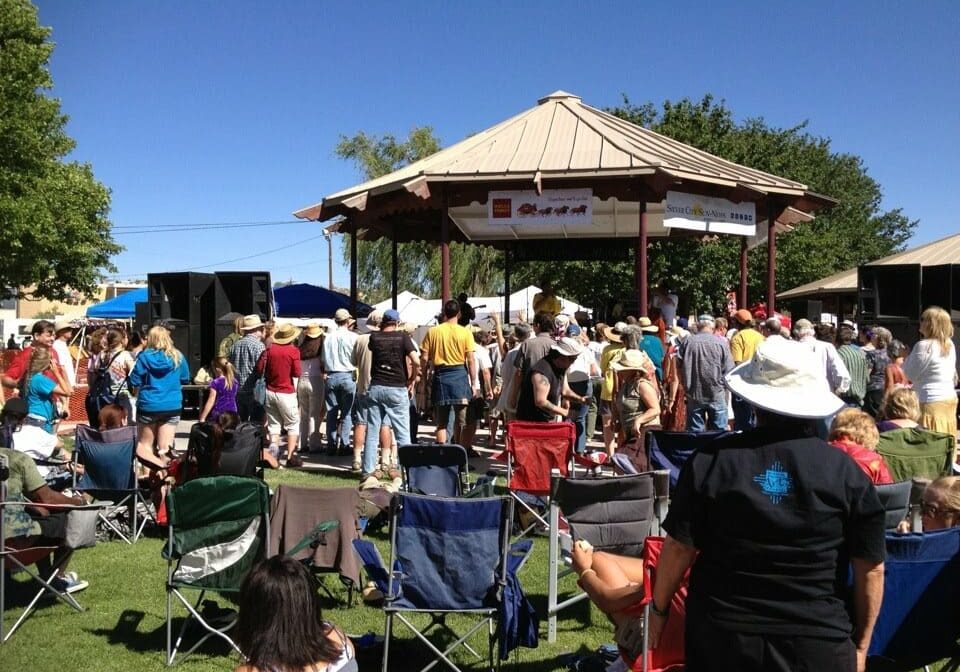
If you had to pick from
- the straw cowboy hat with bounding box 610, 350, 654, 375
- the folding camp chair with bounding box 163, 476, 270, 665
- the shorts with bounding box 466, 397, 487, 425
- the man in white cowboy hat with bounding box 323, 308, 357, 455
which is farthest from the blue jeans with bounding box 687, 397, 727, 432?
the folding camp chair with bounding box 163, 476, 270, 665

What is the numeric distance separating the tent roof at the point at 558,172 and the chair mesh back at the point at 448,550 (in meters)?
8.14

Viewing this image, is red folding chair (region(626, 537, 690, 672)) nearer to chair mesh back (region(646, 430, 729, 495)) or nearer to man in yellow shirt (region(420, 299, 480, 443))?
chair mesh back (region(646, 430, 729, 495))

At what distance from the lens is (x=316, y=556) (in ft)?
16.8

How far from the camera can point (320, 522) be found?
5164mm

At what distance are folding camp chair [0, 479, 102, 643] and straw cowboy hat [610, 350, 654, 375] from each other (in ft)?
16.2

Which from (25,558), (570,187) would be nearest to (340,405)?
(570,187)

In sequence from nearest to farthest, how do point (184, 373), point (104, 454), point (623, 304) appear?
1. point (104, 454)
2. point (184, 373)
3. point (623, 304)

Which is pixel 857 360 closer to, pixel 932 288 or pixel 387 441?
pixel 932 288

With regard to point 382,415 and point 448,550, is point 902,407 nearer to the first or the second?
point 448,550

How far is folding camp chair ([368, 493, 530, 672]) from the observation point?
14.5 feet

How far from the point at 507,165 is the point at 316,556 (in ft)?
28.1

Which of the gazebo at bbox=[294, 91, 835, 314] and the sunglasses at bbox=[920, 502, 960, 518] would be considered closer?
the sunglasses at bbox=[920, 502, 960, 518]

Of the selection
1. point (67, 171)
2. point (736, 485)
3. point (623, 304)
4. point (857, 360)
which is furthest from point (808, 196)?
point (67, 171)

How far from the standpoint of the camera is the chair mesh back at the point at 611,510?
16.6 feet
